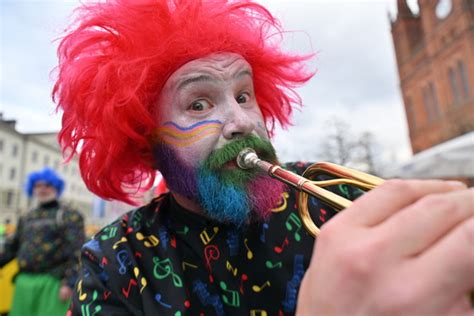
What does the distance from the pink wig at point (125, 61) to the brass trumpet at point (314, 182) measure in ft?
1.66

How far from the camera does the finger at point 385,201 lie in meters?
0.47

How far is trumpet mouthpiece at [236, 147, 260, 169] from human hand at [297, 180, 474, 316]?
2.38 ft

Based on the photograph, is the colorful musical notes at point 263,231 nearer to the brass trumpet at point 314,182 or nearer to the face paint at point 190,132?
the brass trumpet at point 314,182

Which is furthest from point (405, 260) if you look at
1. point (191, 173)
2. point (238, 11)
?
point (238, 11)

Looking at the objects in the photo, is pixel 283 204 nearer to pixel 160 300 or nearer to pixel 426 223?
pixel 160 300

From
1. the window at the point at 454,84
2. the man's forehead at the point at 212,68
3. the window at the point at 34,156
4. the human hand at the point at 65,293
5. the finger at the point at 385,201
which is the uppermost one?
the window at the point at 454,84

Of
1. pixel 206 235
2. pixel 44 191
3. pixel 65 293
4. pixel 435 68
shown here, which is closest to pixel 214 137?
pixel 206 235

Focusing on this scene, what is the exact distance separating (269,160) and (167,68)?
0.59 m

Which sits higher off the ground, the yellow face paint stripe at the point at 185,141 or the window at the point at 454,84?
the window at the point at 454,84

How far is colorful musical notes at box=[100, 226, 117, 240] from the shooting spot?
1.36m

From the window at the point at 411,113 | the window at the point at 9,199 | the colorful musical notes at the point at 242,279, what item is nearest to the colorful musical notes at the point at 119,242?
the colorful musical notes at the point at 242,279

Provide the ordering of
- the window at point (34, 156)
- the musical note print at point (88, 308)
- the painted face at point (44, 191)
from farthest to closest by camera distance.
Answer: the window at point (34, 156)
the painted face at point (44, 191)
the musical note print at point (88, 308)

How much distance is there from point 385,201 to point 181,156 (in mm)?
964

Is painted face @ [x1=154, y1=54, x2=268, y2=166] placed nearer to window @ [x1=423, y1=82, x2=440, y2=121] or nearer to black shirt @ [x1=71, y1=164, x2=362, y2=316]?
black shirt @ [x1=71, y1=164, x2=362, y2=316]
